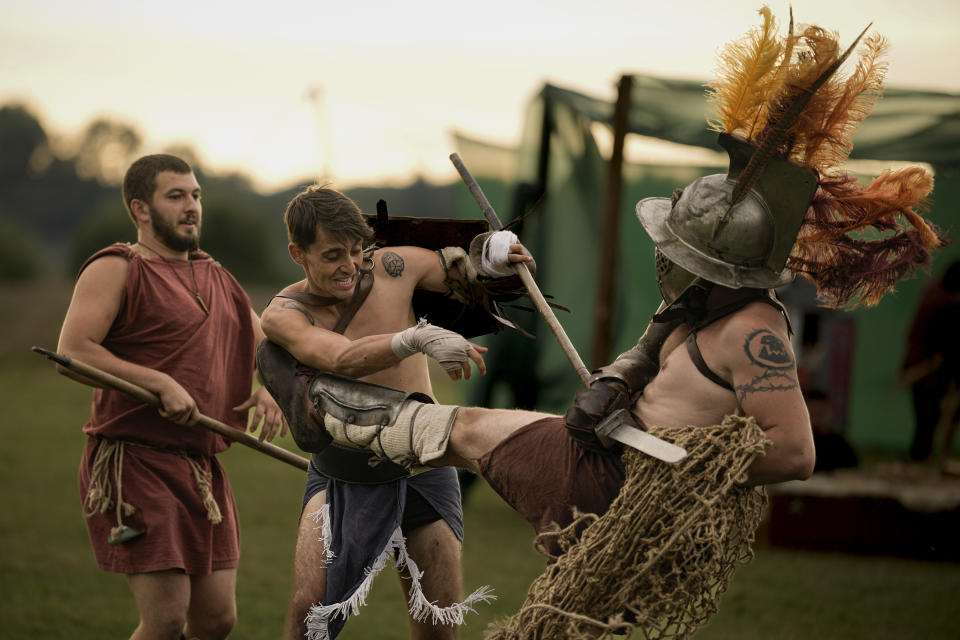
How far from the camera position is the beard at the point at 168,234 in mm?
3992

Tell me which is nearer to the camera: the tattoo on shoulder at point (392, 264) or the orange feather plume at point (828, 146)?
the orange feather plume at point (828, 146)

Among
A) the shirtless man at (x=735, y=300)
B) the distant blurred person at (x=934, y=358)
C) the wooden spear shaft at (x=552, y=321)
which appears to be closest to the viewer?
the shirtless man at (x=735, y=300)

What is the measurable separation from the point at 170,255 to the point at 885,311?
10.9 metres

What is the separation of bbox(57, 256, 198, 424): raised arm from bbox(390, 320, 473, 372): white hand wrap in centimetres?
114

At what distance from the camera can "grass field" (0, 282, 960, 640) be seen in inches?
225

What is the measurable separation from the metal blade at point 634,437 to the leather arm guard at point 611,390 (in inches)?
1.0

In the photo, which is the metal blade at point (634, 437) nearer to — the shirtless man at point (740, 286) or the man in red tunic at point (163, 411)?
the shirtless man at point (740, 286)

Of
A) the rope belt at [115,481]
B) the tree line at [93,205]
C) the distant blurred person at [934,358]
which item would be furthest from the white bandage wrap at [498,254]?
the tree line at [93,205]

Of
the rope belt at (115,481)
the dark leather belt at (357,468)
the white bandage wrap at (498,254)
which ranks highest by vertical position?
the white bandage wrap at (498,254)

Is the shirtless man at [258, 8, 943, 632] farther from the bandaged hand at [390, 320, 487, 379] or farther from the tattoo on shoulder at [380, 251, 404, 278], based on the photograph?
the tattoo on shoulder at [380, 251, 404, 278]

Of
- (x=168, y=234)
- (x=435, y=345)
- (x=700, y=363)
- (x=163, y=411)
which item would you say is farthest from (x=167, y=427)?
(x=700, y=363)

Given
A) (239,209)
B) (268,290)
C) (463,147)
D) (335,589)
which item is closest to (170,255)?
(335,589)

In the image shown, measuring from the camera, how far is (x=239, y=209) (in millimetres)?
40750

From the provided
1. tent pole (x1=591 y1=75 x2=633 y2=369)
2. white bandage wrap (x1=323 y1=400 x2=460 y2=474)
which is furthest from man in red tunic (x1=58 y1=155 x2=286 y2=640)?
tent pole (x1=591 y1=75 x2=633 y2=369)
